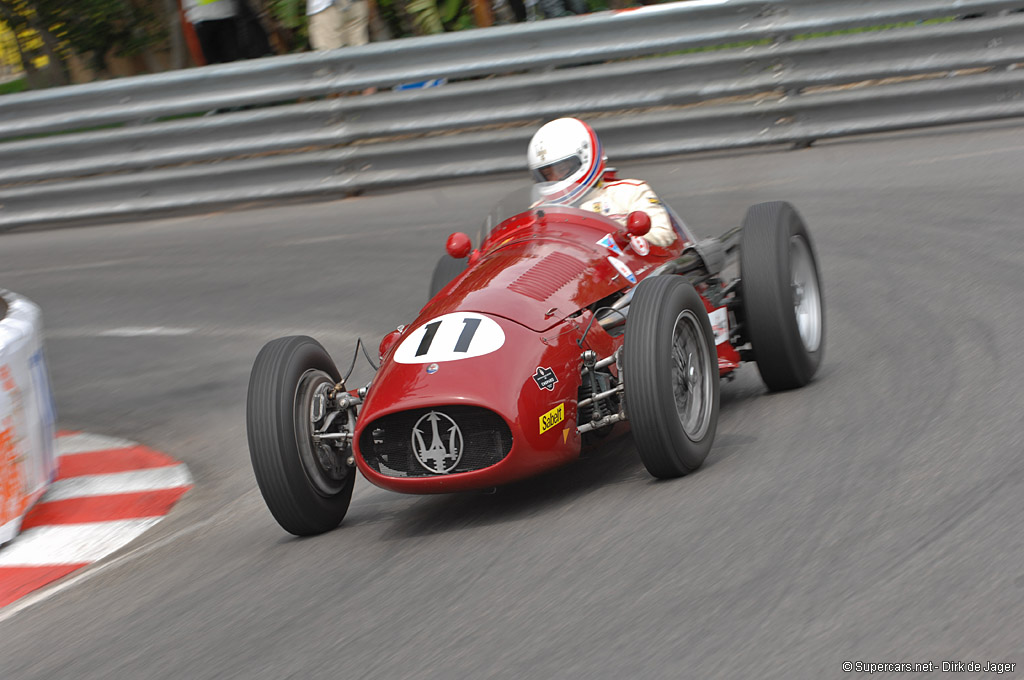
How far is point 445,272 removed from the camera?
249 inches

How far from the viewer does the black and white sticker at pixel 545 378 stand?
15.6ft

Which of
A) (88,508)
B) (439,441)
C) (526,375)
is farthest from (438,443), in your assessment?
(88,508)

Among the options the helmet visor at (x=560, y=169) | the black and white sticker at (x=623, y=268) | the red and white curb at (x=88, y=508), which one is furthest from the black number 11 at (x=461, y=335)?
the red and white curb at (x=88, y=508)

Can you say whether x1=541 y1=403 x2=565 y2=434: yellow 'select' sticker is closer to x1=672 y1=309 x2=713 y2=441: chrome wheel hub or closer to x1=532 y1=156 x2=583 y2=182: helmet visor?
x1=672 y1=309 x2=713 y2=441: chrome wheel hub

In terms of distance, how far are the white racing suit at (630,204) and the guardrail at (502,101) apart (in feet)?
16.3

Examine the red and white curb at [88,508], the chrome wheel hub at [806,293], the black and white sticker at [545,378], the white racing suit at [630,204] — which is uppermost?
the white racing suit at [630,204]

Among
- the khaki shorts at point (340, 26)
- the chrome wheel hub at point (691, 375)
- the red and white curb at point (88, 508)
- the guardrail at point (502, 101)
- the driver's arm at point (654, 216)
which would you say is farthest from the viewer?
the khaki shorts at point (340, 26)

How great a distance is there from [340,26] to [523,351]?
8527mm

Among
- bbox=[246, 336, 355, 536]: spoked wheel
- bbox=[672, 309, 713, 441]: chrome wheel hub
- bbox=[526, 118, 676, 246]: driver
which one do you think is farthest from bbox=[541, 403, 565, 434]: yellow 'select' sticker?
bbox=[526, 118, 676, 246]: driver

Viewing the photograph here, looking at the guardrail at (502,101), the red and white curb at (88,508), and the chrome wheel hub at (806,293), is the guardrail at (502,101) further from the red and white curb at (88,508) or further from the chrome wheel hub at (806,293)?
the red and white curb at (88,508)

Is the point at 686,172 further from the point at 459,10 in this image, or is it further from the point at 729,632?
the point at 729,632

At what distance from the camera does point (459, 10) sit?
15.4 meters

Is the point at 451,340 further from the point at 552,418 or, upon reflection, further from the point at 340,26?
the point at 340,26

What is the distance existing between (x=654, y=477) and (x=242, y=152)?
801 cm
